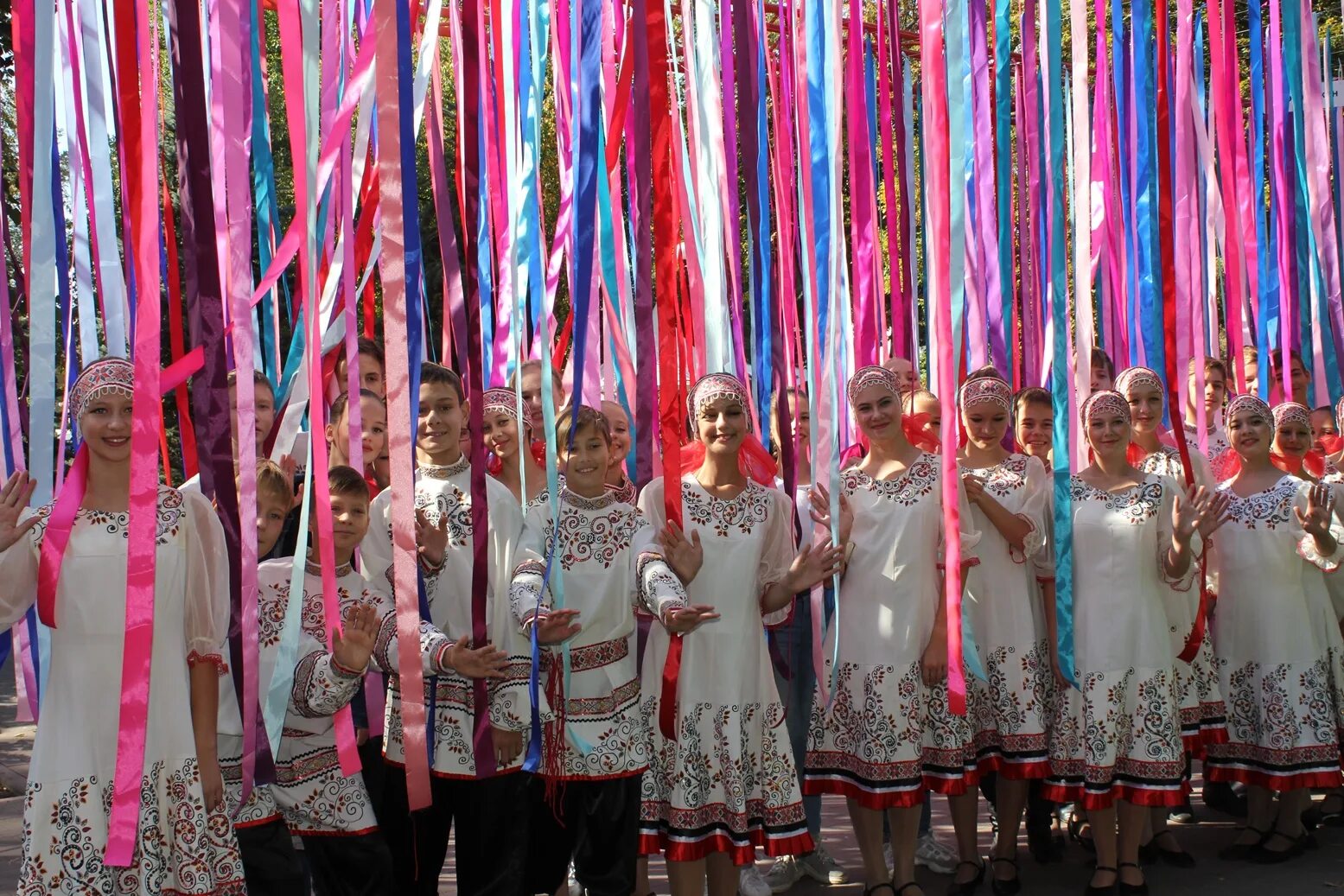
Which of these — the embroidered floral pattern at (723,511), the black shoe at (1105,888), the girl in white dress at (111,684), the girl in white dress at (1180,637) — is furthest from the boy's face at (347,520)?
the girl in white dress at (1180,637)

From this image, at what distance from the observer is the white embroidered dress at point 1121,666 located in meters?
4.39

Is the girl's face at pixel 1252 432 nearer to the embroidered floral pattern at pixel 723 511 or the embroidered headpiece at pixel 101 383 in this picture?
the embroidered floral pattern at pixel 723 511

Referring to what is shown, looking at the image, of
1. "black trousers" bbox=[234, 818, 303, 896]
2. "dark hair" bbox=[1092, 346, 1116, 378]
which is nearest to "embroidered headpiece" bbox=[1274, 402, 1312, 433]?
"dark hair" bbox=[1092, 346, 1116, 378]

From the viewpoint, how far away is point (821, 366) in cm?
454

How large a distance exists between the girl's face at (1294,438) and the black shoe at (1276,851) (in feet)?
4.51

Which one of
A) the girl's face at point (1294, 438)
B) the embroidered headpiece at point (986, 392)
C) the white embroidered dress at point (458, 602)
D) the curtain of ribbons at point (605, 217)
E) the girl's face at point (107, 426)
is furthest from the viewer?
the girl's face at point (1294, 438)

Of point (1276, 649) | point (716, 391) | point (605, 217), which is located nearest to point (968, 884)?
point (1276, 649)

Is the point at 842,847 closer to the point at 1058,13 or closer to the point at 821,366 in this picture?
the point at 821,366

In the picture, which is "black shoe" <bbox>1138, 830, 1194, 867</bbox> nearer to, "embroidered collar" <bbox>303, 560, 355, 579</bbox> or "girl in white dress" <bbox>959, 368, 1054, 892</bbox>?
"girl in white dress" <bbox>959, 368, 1054, 892</bbox>

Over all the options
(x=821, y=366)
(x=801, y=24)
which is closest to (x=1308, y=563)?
(x=821, y=366)

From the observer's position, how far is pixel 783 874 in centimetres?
470

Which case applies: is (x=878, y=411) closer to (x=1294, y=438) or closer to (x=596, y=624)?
(x=596, y=624)

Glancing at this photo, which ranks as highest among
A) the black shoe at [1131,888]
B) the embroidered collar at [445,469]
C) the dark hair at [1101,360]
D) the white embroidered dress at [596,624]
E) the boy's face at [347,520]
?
the dark hair at [1101,360]

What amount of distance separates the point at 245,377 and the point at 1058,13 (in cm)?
309
